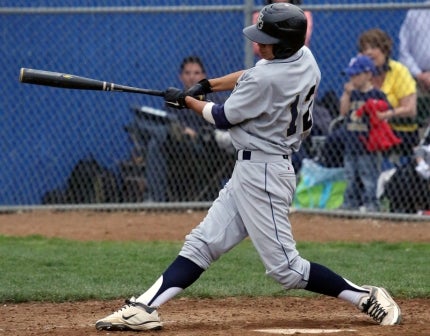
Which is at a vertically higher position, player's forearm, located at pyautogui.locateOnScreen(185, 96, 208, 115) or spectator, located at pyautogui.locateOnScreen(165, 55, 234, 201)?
player's forearm, located at pyautogui.locateOnScreen(185, 96, 208, 115)

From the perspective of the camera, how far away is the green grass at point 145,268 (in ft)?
21.7

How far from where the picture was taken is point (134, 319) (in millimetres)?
5203

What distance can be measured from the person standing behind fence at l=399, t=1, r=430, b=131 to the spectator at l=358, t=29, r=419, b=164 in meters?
0.15

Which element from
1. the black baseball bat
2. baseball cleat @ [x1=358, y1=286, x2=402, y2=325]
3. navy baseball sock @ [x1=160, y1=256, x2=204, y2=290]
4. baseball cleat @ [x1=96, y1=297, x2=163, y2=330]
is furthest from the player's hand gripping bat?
baseball cleat @ [x1=358, y1=286, x2=402, y2=325]

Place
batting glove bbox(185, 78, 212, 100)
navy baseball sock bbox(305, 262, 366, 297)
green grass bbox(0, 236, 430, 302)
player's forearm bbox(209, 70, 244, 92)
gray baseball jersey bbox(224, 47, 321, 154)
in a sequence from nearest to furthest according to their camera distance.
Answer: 1. gray baseball jersey bbox(224, 47, 321, 154)
2. navy baseball sock bbox(305, 262, 366, 297)
3. batting glove bbox(185, 78, 212, 100)
4. player's forearm bbox(209, 70, 244, 92)
5. green grass bbox(0, 236, 430, 302)

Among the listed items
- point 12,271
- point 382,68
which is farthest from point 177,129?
point 12,271

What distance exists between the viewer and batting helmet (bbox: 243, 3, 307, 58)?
5.12 m

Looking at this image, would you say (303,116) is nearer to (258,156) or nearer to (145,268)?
(258,156)

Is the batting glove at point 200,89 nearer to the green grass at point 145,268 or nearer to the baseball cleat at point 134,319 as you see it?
the baseball cleat at point 134,319

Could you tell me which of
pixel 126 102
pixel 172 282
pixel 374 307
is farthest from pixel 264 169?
pixel 126 102

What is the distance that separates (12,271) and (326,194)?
3995mm

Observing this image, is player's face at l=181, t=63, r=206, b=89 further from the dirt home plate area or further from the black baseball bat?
the black baseball bat

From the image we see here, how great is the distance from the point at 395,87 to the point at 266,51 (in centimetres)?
497

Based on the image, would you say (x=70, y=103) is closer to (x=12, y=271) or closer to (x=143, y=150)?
(x=143, y=150)
